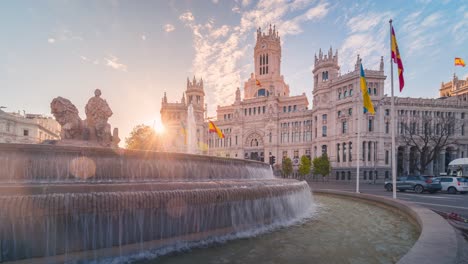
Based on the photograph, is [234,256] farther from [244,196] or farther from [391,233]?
[391,233]

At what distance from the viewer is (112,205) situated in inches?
200

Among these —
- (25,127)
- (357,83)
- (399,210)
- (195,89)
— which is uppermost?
(195,89)

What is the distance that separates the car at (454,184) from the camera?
21.0 meters

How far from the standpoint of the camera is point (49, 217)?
4.53 meters

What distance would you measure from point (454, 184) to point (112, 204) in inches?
1097

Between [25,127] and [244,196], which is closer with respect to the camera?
[244,196]

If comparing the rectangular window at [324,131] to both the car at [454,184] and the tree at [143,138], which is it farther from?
the tree at [143,138]

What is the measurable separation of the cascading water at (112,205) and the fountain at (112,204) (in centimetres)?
2

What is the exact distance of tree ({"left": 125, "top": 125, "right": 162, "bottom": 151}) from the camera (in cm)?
4791

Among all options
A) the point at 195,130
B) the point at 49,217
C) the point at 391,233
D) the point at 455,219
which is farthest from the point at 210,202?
the point at 195,130

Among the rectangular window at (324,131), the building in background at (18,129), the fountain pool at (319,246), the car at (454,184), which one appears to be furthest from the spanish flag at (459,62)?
the building in background at (18,129)

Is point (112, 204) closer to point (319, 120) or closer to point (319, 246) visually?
point (319, 246)

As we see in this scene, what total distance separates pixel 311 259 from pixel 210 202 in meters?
2.78

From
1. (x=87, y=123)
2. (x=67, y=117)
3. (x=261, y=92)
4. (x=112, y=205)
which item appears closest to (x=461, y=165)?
(x=112, y=205)
